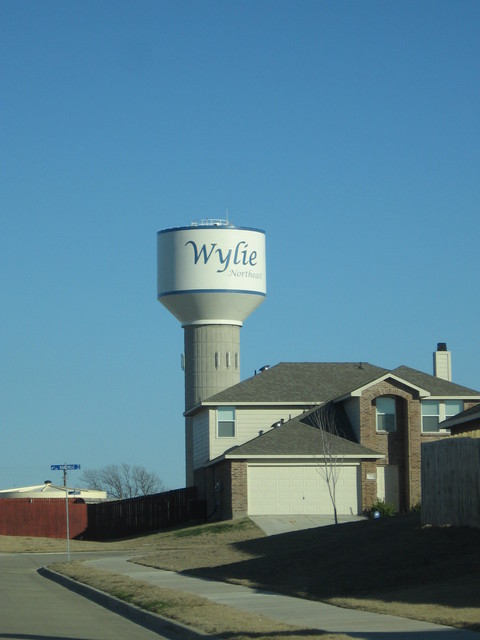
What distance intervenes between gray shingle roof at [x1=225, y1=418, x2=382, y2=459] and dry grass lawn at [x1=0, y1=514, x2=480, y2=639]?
12692mm

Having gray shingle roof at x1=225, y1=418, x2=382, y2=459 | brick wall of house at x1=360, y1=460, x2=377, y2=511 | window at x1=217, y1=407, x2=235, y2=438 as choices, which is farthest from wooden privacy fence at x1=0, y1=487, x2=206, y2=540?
brick wall of house at x1=360, y1=460, x2=377, y2=511

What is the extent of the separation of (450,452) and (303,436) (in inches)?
884

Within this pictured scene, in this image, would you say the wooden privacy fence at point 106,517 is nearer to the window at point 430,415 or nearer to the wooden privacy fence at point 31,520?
the wooden privacy fence at point 31,520

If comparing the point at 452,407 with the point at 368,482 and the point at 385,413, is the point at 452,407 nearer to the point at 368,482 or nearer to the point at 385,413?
the point at 385,413

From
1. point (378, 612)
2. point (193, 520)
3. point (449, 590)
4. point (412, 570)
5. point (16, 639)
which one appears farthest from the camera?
point (193, 520)

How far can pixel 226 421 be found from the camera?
51.1 metres

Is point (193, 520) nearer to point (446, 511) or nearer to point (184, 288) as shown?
point (184, 288)

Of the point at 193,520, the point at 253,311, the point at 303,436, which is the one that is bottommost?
the point at 193,520

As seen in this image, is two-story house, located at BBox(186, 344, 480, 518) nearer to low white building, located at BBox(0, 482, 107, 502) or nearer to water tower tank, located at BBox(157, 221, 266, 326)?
water tower tank, located at BBox(157, 221, 266, 326)

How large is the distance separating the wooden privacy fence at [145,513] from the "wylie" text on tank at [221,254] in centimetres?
1156

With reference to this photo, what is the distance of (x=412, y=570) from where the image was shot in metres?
20.3

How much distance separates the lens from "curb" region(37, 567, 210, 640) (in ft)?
50.5

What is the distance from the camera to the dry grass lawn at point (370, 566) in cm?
1736

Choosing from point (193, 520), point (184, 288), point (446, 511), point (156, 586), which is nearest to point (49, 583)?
point (156, 586)
